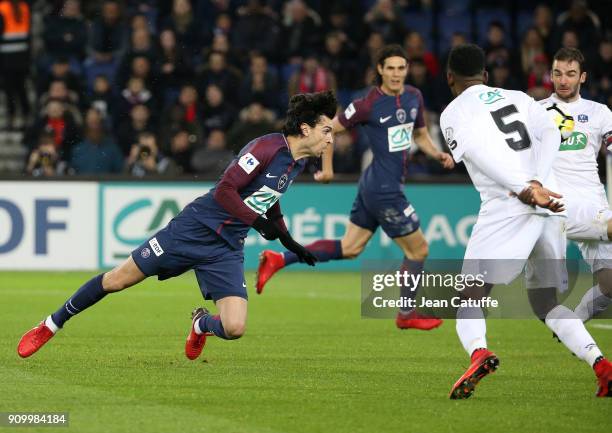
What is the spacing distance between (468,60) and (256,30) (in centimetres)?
1164

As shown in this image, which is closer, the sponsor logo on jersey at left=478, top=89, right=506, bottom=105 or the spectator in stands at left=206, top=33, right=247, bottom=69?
the sponsor logo on jersey at left=478, top=89, right=506, bottom=105

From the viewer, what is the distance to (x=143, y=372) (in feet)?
26.2

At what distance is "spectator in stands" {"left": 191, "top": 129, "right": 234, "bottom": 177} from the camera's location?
655 inches

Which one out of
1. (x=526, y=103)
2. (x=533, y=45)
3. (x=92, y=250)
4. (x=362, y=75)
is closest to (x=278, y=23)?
(x=362, y=75)

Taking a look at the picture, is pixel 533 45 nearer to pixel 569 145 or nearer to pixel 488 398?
pixel 569 145

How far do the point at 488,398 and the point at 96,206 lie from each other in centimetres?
918

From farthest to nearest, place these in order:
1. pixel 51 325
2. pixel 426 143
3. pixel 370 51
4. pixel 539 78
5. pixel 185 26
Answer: pixel 185 26
pixel 370 51
pixel 539 78
pixel 426 143
pixel 51 325

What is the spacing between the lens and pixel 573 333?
7188 mm

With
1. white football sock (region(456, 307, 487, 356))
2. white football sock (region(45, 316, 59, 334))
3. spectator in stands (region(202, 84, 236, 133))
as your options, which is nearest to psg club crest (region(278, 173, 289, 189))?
white football sock (region(456, 307, 487, 356))

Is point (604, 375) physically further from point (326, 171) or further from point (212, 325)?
point (326, 171)

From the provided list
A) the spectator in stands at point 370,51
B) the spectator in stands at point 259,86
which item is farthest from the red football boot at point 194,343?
the spectator in stands at point 370,51

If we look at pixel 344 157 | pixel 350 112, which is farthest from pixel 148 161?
pixel 350 112

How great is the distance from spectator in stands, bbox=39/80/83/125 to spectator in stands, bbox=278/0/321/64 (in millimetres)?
3289

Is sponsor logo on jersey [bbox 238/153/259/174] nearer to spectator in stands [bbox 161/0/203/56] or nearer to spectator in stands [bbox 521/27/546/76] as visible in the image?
spectator in stands [bbox 161/0/203/56]
